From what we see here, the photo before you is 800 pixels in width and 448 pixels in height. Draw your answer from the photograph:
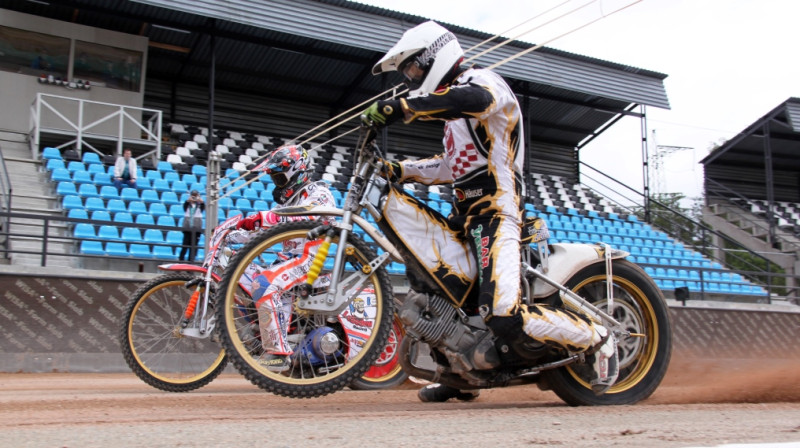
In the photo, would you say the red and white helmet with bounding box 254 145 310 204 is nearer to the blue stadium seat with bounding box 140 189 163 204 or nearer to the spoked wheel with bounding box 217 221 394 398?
the spoked wheel with bounding box 217 221 394 398

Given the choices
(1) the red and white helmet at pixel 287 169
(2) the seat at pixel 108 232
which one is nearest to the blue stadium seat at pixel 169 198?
(2) the seat at pixel 108 232

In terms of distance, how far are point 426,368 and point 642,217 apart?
19573mm

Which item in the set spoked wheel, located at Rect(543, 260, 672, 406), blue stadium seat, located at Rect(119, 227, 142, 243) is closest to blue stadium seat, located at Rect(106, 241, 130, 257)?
blue stadium seat, located at Rect(119, 227, 142, 243)

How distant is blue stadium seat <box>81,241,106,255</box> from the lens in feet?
35.5

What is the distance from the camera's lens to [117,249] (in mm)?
11102

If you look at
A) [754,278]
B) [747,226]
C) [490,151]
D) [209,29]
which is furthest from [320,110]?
[490,151]

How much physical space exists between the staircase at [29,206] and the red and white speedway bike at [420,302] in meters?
6.91

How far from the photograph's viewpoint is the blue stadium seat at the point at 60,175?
12.7m

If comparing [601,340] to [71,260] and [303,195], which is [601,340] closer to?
[303,195]

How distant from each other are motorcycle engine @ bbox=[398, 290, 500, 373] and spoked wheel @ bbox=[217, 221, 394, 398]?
0.16 meters

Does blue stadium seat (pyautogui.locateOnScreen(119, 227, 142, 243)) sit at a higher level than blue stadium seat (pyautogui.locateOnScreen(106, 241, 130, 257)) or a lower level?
higher

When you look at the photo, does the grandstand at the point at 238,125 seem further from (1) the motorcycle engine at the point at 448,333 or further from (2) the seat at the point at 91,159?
(1) the motorcycle engine at the point at 448,333

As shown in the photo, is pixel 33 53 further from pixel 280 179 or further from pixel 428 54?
pixel 428 54

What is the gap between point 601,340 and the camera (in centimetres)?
402
